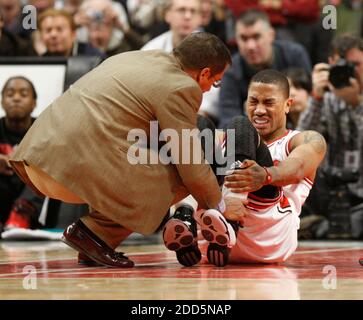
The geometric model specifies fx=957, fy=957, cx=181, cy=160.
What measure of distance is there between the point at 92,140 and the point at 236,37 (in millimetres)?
3686

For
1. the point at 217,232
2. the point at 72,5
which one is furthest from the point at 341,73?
the point at 72,5

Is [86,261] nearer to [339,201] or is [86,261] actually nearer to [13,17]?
[339,201]

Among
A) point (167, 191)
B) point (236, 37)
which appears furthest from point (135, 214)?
point (236, 37)

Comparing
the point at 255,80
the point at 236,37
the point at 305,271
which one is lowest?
the point at 305,271

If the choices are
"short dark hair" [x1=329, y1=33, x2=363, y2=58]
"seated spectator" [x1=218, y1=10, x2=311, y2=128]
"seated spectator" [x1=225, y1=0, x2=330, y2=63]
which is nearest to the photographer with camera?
"short dark hair" [x1=329, y1=33, x2=363, y2=58]

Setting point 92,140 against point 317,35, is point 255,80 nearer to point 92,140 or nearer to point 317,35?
point 92,140

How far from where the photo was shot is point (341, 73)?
6746mm

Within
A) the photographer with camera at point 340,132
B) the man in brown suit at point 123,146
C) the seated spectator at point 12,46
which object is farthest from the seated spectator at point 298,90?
the man in brown suit at point 123,146

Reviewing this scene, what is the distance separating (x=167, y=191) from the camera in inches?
170

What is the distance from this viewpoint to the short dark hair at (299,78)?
718 cm

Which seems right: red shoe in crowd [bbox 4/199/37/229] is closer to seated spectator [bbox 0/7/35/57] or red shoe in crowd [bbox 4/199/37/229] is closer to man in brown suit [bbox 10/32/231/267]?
seated spectator [bbox 0/7/35/57]

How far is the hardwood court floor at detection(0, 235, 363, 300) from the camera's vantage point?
349 centimetres

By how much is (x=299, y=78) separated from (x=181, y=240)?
10.4 ft
